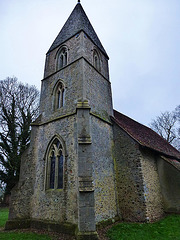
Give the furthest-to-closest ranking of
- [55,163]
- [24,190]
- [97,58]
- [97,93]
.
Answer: [97,58] → [97,93] → [24,190] → [55,163]

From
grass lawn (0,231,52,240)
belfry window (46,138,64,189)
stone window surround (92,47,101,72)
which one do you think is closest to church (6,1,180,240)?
belfry window (46,138,64,189)

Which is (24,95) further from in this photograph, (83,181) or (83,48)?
(83,181)

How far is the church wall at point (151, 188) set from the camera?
9055 millimetres

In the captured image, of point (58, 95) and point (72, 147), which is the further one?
point (58, 95)

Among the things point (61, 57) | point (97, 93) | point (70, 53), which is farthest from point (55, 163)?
point (61, 57)

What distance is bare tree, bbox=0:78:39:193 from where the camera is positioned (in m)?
16.7

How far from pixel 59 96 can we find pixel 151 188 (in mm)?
8726

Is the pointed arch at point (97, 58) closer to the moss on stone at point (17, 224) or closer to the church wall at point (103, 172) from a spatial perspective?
the church wall at point (103, 172)

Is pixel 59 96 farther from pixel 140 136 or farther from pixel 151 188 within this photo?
pixel 151 188

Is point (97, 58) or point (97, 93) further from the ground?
point (97, 58)

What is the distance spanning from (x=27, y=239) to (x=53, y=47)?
536 inches

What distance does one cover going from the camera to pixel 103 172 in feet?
29.9

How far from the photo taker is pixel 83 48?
37.2 ft

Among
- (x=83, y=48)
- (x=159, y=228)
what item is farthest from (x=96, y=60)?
(x=159, y=228)
